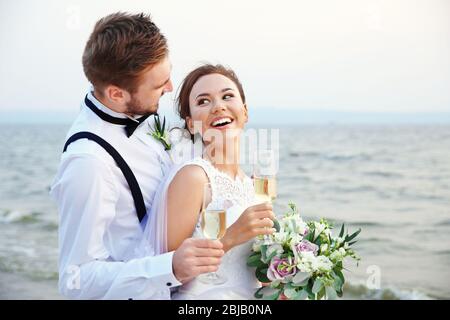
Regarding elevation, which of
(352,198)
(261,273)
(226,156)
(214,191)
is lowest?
(261,273)

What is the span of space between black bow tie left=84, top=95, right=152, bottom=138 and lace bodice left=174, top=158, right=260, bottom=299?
332 mm

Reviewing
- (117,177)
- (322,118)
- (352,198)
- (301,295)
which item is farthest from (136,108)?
(322,118)

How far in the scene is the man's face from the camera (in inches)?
119

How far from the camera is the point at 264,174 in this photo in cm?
293

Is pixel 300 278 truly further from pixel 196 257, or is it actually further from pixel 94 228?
pixel 94 228

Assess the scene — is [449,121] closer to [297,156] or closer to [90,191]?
[297,156]

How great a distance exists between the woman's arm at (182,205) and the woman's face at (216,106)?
0.31 metres

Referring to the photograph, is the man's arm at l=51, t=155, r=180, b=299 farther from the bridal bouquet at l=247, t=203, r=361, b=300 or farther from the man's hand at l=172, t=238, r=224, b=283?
the bridal bouquet at l=247, t=203, r=361, b=300

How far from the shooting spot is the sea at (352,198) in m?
10.3

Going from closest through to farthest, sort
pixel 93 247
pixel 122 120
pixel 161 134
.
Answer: pixel 93 247, pixel 122 120, pixel 161 134

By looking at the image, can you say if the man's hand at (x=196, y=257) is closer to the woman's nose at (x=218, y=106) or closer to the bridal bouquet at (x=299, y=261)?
the bridal bouquet at (x=299, y=261)

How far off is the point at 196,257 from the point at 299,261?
544 mm

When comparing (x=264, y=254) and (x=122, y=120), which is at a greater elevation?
(x=122, y=120)

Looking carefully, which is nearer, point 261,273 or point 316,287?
point 316,287
